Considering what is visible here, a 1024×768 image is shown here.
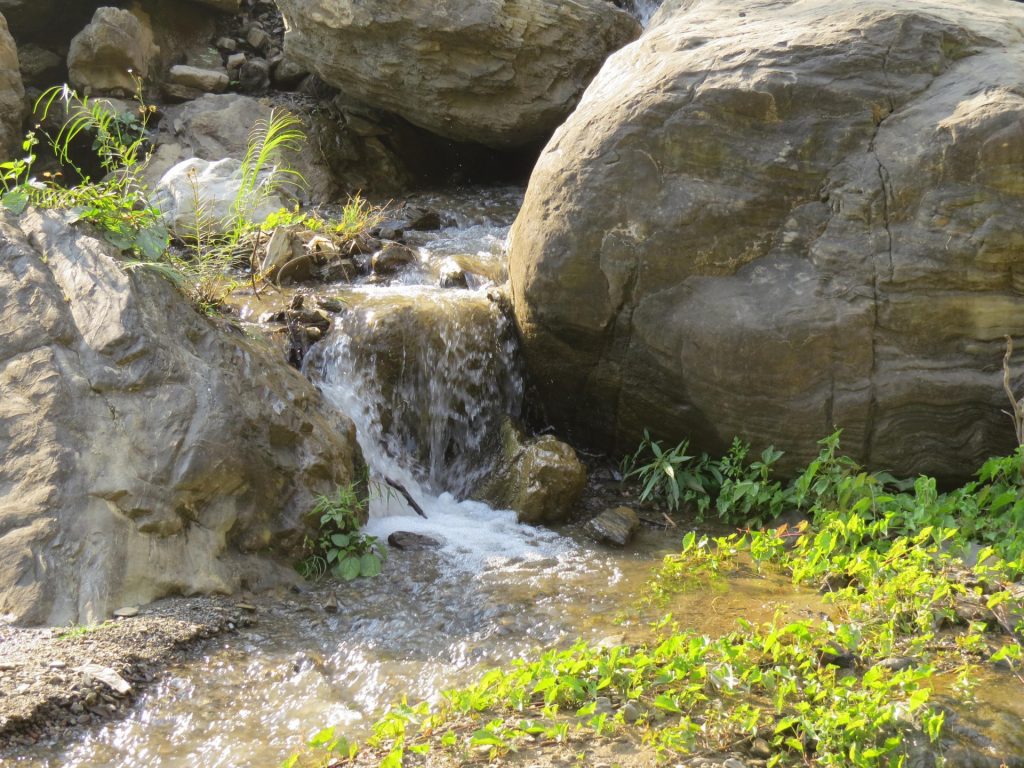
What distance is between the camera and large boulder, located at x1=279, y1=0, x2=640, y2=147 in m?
8.91

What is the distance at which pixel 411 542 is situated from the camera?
5.02 metres

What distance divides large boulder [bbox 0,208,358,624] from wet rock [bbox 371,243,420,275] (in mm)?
2113

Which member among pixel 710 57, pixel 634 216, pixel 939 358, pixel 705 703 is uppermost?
pixel 710 57

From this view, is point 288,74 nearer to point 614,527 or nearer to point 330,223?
point 330,223

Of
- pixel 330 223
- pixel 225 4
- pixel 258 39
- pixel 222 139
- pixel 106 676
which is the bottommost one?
pixel 106 676

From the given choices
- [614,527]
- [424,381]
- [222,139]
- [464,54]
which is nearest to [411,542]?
[614,527]

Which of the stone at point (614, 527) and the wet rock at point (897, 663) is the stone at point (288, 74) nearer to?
the stone at point (614, 527)

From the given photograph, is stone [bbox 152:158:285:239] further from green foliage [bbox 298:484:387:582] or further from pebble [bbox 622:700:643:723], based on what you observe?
pebble [bbox 622:700:643:723]

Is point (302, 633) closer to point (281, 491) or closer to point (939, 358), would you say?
point (281, 491)

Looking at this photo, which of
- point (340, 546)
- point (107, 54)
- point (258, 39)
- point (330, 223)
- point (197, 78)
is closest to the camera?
point (340, 546)

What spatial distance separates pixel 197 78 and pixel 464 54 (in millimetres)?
3128

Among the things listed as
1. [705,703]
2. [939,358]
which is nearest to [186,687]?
[705,703]

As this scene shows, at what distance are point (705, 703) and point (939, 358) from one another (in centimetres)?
254

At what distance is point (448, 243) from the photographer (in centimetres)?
808
